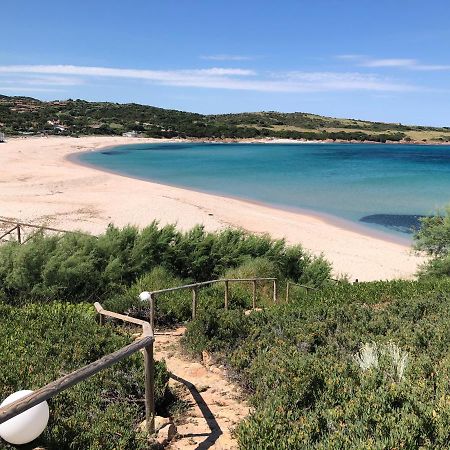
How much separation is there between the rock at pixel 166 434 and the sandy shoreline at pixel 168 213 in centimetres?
1387

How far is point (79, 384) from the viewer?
5242 mm

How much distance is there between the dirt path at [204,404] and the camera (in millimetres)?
4953

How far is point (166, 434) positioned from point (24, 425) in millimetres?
1472

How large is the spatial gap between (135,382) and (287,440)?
6.79ft

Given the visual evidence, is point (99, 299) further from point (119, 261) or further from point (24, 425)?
point (24, 425)

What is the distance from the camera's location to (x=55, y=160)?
58.7 meters

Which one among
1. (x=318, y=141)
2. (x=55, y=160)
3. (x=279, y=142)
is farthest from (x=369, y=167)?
(x=318, y=141)

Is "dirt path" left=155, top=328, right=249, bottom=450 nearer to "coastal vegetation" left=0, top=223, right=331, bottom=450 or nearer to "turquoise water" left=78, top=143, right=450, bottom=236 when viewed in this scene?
"coastal vegetation" left=0, top=223, right=331, bottom=450

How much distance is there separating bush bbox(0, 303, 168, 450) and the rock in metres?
0.26

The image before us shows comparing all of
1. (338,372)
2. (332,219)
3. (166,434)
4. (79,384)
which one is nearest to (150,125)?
(332,219)

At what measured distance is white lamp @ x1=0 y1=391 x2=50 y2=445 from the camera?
3.88m

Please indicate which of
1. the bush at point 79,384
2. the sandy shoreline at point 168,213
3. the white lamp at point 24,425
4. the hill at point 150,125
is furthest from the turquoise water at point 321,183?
the hill at point 150,125

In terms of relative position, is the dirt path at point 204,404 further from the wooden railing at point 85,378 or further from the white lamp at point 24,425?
the white lamp at point 24,425

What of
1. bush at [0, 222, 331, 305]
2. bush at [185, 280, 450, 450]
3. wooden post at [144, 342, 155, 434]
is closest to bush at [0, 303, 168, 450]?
wooden post at [144, 342, 155, 434]
